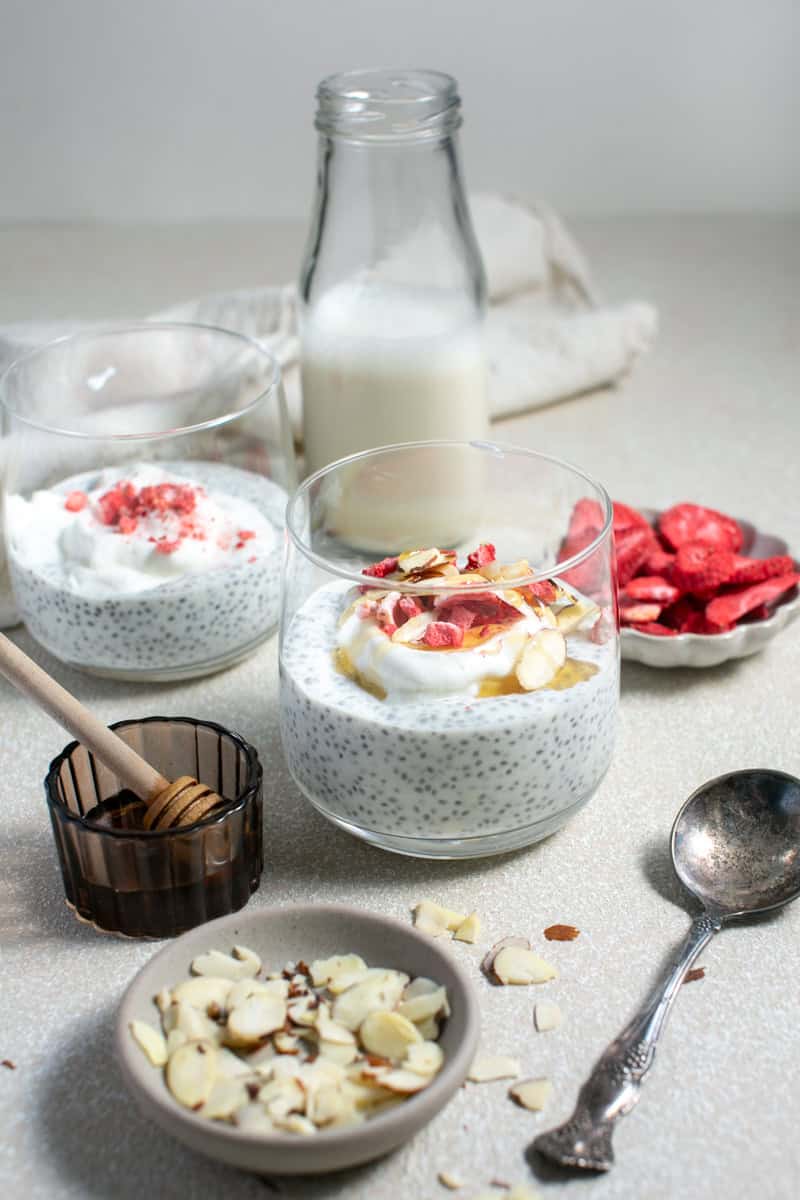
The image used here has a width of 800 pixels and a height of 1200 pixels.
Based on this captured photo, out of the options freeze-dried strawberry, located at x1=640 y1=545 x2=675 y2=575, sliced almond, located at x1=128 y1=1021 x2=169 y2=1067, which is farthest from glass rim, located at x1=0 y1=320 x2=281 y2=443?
sliced almond, located at x1=128 y1=1021 x2=169 y2=1067

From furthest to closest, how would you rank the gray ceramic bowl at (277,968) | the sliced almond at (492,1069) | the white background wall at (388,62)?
the white background wall at (388,62) < the sliced almond at (492,1069) < the gray ceramic bowl at (277,968)

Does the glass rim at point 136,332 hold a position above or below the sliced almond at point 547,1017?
above

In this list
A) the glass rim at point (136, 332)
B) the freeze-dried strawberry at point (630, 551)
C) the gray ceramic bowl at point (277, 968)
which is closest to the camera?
the gray ceramic bowl at point (277, 968)

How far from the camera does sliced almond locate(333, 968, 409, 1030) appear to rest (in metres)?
0.76

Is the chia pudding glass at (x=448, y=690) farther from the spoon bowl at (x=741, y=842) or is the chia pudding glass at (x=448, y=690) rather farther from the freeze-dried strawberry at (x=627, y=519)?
the freeze-dried strawberry at (x=627, y=519)

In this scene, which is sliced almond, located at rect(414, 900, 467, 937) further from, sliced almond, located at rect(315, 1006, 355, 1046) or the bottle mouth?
the bottle mouth

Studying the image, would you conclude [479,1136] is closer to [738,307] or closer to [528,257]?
[528,257]

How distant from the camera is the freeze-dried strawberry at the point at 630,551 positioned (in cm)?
117

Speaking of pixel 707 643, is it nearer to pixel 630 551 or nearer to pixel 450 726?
pixel 630 551

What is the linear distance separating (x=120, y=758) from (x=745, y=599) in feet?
1.73

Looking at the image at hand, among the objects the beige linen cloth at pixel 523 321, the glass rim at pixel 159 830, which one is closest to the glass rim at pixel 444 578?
the glass rim at pixel 159 830

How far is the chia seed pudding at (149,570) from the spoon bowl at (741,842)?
0.40m

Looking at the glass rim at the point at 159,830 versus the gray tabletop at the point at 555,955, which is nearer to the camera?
the gray tabletop at the point at 555,955

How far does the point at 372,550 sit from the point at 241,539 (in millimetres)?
160
